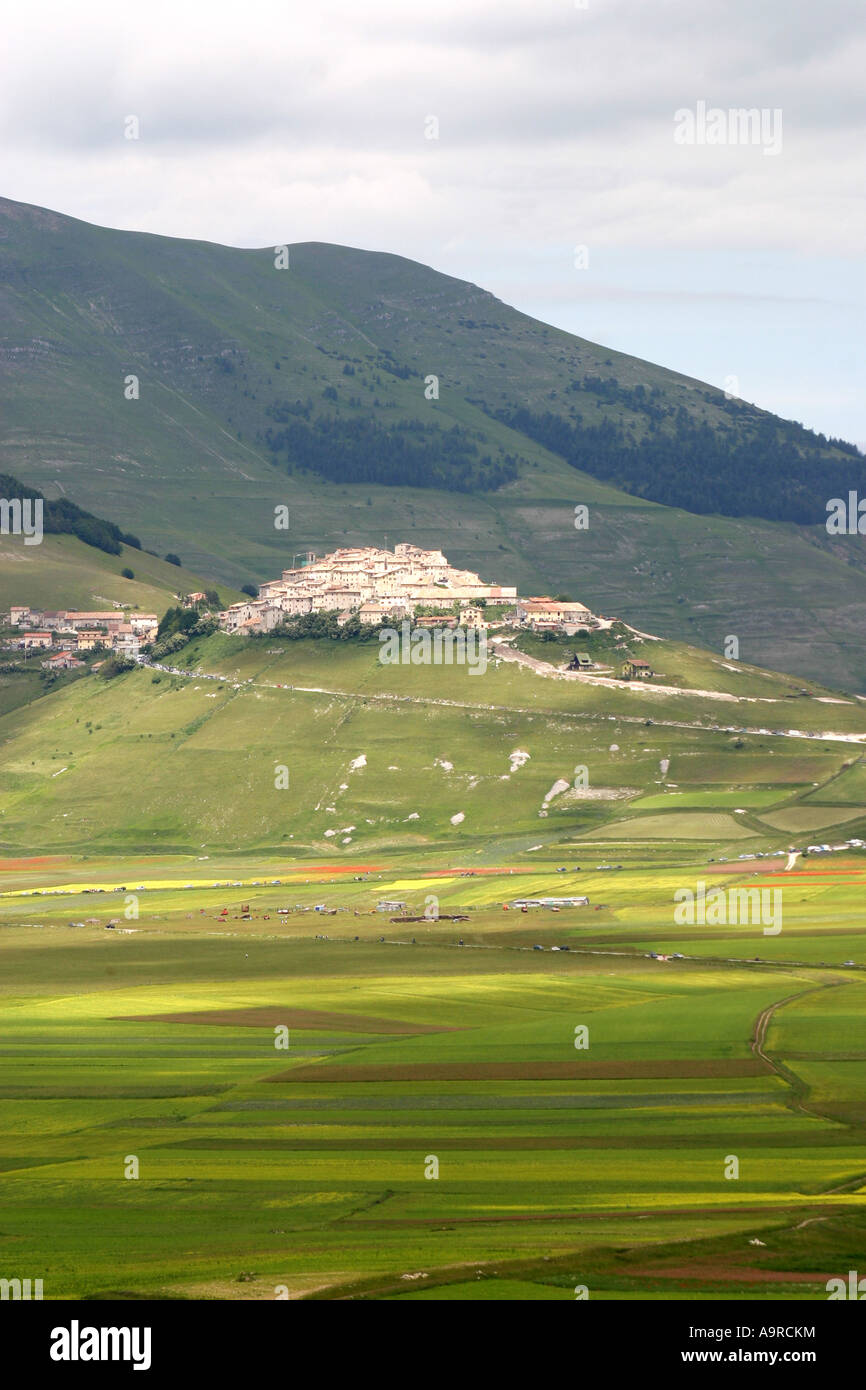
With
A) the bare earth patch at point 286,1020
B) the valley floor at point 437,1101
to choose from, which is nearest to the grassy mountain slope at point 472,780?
the valley floor at point 437,1101

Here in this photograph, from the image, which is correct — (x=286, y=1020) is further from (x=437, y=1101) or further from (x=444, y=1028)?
Result: (x=437, y=1101)

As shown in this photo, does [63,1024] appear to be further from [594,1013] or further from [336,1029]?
[594,1013]

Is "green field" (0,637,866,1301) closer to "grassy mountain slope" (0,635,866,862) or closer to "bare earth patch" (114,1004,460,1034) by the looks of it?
"bare earth patch" (114,1004,460,1034)

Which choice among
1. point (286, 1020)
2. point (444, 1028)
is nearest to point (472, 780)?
point (286, 1020)

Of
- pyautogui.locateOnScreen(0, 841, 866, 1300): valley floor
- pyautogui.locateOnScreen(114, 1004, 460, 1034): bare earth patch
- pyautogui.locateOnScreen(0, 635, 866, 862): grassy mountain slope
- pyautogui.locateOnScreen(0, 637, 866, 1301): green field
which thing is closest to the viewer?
pyautogui.locateOnScreen(0, 841, 866, 1300): valley floor

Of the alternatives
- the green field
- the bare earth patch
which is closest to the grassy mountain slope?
the green field
